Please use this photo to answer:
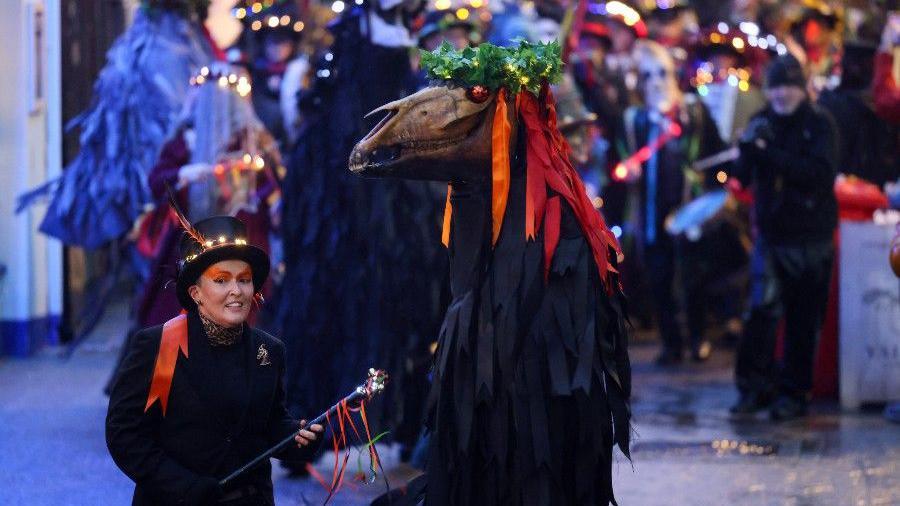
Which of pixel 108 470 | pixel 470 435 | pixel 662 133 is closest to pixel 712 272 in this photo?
pixel 662 133

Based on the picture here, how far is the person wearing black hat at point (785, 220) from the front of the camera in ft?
34.2

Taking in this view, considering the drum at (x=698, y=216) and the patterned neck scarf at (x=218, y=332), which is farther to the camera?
the drum at (x=698, y=216)

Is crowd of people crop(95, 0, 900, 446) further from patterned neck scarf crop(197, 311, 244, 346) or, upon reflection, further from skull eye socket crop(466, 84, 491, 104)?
patterned neck scarf crop(197, 311, 244, 346)

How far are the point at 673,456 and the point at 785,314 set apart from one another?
202 cm

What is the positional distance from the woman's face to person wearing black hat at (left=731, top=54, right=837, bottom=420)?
598 centimetres

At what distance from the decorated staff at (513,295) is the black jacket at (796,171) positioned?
5.43 m

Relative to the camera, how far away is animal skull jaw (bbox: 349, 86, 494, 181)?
5086 mm

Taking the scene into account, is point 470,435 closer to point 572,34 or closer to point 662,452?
point 662,452

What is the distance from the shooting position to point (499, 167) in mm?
5047

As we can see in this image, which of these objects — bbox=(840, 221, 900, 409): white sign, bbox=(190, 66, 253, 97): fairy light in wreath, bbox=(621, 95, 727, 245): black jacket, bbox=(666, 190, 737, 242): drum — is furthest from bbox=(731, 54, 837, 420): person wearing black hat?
bbox=(190, 66, 253, 97): fairy light in wreath

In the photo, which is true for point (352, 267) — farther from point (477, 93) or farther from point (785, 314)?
point (785, 314)

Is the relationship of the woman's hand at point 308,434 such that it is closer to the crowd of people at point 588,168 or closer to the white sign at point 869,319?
the crowd of people at point 588,168

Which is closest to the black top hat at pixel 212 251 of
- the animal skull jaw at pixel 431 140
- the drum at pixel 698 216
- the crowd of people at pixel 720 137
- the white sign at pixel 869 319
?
the animal skull jaw at pixel 431 140

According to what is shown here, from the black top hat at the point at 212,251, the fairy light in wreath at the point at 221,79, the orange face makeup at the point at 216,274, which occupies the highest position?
the fairy light in wreath at the point at 221,79
